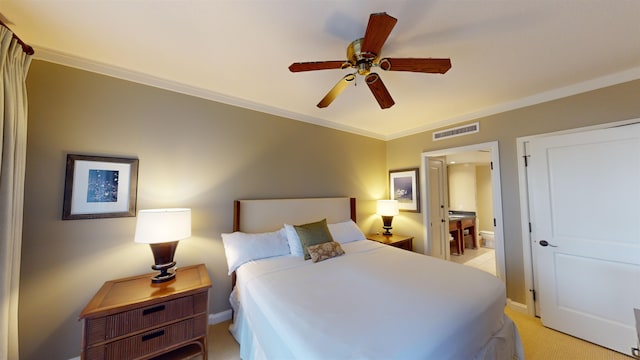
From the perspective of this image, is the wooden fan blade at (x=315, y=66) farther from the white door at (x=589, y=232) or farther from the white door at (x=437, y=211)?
the white door at (x=437, y=211)

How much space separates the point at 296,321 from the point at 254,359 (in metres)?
0.68

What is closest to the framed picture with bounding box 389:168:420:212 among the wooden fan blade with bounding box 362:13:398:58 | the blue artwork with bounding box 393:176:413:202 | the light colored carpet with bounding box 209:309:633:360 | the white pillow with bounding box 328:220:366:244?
the blue artwork with bounding box 393:176:413:202

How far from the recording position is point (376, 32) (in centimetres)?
125

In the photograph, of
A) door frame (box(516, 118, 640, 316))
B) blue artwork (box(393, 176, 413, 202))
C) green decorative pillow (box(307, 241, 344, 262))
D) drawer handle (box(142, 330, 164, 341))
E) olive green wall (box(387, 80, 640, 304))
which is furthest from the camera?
blue artwork (box(393, 176, 413, 202))

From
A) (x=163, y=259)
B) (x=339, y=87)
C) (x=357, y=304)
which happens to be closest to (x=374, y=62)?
(x=339, y=87)

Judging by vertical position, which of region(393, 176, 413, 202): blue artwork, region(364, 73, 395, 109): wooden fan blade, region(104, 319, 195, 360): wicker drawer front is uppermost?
region(364, 73, 395, 109): wooden fan blade

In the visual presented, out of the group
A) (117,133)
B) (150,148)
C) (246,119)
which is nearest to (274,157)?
(246,119)

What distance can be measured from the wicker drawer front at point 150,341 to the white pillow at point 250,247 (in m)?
0.57

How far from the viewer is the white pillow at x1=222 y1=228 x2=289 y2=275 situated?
2.19m

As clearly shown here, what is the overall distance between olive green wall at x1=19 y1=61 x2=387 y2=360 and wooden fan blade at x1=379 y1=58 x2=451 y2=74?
183 centimetres

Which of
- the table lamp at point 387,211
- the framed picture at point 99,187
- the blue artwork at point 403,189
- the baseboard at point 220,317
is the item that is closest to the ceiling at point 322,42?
the framed picture at point 99,187

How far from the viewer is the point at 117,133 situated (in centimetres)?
199

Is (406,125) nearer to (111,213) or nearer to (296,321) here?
(296,321)

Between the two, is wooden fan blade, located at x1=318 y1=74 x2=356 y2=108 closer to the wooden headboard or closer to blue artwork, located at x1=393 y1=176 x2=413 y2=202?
the wooden headboard
